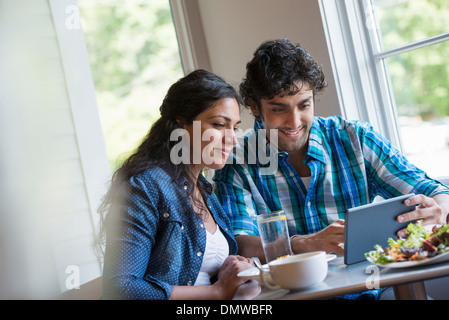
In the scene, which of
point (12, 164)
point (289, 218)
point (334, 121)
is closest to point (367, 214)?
point (289, 218)

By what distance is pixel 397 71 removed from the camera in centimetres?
208

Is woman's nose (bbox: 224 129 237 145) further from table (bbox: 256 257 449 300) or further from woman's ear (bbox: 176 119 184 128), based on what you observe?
table (bbox: 256 257 449 300)

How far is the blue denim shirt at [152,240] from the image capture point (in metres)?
1.17

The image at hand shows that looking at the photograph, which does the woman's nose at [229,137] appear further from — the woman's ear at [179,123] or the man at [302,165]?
the man at [302,165]

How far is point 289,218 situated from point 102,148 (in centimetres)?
89

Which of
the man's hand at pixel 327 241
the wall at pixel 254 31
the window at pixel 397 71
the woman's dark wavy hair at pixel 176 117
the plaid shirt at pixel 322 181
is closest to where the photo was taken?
the man's hand at pixel 327 241

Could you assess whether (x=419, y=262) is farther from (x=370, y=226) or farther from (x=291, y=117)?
(x=291, y=117)

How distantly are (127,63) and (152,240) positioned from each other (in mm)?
1280

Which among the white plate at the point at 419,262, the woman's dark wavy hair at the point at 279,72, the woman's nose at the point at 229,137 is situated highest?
the woman's dark wavy hair at the point at 279,72

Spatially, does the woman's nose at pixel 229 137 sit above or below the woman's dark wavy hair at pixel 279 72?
below

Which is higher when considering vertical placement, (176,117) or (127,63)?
(127,63)

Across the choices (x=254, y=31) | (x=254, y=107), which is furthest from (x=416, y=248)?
(x=254, y=31)

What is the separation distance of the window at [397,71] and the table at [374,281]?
1111 mm

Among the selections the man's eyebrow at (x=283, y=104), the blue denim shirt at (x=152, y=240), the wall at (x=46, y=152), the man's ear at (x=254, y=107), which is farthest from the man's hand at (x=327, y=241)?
the wall at (x=46, y=152)
